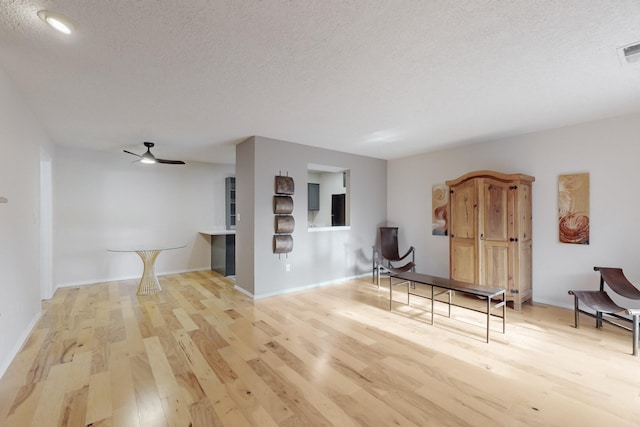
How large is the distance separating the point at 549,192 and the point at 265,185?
3.99 meters

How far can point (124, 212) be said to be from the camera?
18.0 ft

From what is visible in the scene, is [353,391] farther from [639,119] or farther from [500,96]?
[639,119]

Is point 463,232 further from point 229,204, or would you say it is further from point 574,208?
point 229,204

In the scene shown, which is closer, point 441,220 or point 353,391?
point 353,391

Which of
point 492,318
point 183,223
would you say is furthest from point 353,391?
point 183,223

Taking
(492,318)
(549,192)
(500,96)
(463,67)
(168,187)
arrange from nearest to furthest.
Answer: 1. (463,67)
2. (500,96)
3. (492,318)
4. (549,192)
5. (168,187)

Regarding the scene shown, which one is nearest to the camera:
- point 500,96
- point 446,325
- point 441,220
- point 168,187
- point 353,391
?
point 353,391

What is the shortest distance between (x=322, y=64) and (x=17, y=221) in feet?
10.2

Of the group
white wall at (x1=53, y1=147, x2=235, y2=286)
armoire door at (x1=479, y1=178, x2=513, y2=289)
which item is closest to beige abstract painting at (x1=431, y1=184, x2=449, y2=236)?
armoire door at (x1=479, y1=178, x2=513, y2=289)

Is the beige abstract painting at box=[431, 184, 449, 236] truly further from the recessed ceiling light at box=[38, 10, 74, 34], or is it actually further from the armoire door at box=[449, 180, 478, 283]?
the recessed ceiling light at box=[38, 10, 74, 34]

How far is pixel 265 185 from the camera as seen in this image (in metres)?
4.31

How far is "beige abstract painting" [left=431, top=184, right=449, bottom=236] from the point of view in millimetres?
5020

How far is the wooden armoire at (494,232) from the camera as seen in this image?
378cm

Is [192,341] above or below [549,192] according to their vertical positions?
below
